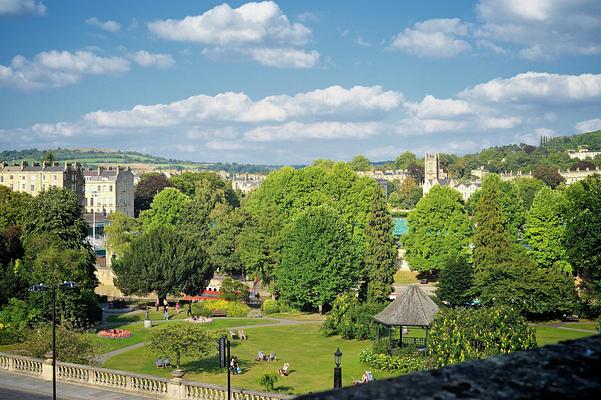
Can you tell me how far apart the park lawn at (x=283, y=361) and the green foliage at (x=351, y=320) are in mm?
758

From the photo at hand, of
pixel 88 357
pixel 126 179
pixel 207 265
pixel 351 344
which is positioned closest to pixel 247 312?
pixel 207 265

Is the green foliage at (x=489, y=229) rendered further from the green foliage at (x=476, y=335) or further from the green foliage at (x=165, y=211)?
the green foliage at (x=165, y=211)

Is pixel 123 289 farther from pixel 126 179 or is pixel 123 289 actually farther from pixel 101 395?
pixel 126 179

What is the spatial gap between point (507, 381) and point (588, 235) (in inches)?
2123

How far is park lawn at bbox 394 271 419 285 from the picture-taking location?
275 feet

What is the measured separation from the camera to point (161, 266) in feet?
222

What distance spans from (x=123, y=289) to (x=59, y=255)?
16.6 meters

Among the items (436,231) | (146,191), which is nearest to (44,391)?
(436,231)

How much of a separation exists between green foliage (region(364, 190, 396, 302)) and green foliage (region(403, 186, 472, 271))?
43.8ft

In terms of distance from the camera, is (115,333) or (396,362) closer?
(396,362)

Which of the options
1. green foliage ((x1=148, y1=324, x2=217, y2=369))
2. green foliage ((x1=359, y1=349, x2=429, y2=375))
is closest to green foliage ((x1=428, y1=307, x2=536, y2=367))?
green foliage ((x1=359, y1=349, x2=429, y2=375))

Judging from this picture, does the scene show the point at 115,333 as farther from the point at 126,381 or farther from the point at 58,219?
the point at 126,381

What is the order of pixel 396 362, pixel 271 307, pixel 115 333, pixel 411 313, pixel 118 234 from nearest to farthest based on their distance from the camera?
pixel 396 362 < pixel 411 313 < pixel 115 333 < pixel 271 307 < pixel 118 234


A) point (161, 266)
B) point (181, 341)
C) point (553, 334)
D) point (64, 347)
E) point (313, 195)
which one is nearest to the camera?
point (64, 347)
